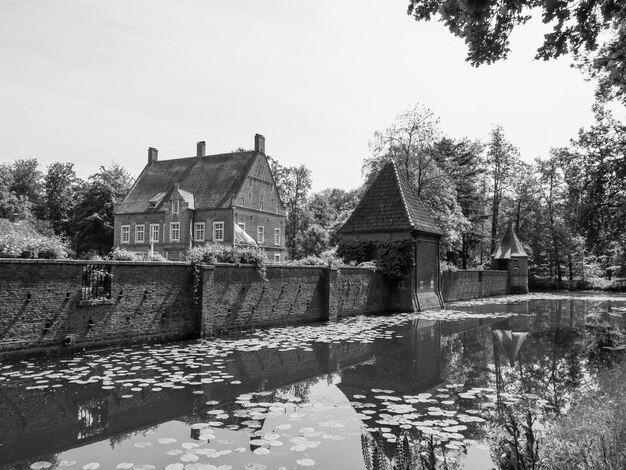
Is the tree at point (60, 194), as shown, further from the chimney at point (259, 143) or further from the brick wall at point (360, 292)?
the brick wall at point (360, 292)

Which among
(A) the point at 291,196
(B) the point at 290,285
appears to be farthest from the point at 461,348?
(A) the point at 291,196

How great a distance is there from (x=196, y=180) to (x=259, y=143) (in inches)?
246

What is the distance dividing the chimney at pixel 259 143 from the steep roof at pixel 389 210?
17390mm

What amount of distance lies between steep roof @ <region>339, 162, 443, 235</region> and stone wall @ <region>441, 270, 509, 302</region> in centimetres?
753

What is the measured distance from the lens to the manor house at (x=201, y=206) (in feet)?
129

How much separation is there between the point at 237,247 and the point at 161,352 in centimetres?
562

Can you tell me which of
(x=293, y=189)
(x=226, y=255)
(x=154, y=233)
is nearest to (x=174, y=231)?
(x=154, y=233)

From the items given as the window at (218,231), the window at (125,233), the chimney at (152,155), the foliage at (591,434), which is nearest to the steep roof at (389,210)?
the window at (218,231)

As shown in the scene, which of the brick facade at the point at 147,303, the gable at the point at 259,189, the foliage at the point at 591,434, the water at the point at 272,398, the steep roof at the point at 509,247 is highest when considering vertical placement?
the gable at the point at 259,189

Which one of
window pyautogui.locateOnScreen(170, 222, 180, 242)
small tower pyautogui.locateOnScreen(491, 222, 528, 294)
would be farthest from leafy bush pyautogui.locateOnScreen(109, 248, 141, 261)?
small tower pyautogui.locateOnScreen(491, 222, 528, 294)

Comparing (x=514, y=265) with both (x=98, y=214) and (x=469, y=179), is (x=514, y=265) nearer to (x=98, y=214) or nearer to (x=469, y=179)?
(x=469, y=179)

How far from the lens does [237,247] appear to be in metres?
16.7

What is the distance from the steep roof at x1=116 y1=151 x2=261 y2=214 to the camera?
4016 centimetres

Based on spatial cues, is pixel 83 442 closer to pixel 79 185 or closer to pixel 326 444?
pixel 326 444
